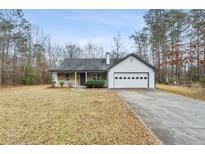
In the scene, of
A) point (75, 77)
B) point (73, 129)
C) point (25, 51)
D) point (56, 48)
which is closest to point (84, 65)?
point (75, 77)

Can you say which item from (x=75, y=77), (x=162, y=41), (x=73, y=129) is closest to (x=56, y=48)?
(x=75, y=77)

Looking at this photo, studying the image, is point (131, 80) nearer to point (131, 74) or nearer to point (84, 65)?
point (131, 74)

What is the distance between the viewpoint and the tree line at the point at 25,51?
1025 inches

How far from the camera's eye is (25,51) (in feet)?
99.7

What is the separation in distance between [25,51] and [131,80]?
19.1 metres

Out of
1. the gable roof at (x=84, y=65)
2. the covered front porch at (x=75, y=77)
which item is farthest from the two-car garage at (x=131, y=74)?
the covered front porch at (x=75, y=77)

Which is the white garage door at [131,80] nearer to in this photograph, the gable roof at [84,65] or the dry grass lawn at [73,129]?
the gable roof at [84,65]

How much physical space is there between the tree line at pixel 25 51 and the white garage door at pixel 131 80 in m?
14.2

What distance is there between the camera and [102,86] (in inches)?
879

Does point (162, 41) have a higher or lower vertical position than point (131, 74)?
higher

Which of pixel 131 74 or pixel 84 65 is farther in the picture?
pixel 84 65

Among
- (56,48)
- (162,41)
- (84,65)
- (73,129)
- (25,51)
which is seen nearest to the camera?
(73,129)

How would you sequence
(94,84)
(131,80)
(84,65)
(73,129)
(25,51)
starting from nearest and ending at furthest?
(73,129) → (131,80) → (94,84) → (84,65) → (25,51)

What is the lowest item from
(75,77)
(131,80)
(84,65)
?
(131,80)
